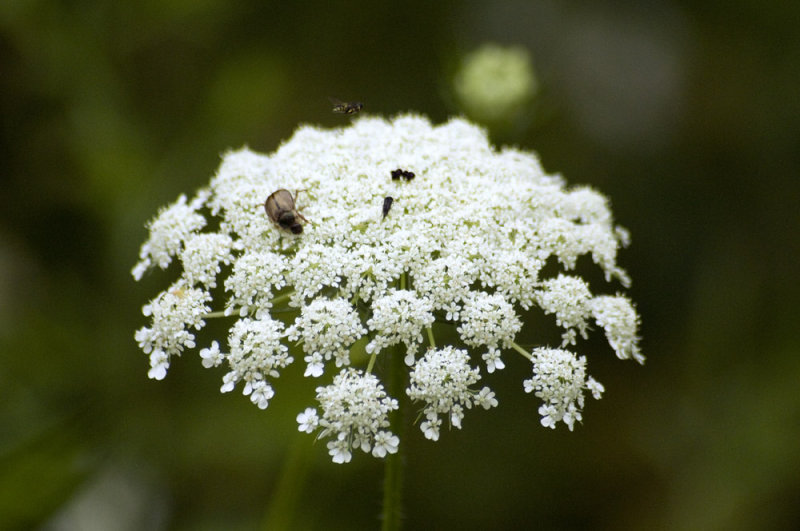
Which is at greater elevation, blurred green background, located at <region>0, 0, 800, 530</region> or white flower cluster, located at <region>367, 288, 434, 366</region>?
blurred green background, located at <region>0, 0, 800, 530</region>

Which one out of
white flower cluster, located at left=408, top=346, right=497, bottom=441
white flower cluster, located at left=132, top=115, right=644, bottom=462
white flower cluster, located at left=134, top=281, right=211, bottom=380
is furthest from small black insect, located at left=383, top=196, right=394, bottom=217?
white flower cluster, located at left=134, top=281, right=211, bottom=380

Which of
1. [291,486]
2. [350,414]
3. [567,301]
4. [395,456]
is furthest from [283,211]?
[291,486]

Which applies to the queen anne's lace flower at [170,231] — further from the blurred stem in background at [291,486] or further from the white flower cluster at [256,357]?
the blurred stem in background at [291,486]

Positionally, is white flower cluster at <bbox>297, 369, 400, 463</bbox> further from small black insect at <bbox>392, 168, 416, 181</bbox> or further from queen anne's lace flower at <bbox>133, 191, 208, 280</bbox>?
queen anne's lace flower at <bbox>133, 191, 208, 280</bbox>

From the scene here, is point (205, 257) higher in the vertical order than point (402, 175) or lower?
lower

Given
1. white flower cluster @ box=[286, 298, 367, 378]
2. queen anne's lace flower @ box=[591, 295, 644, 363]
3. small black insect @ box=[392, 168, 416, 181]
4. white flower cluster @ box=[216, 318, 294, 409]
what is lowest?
white flower cluster @ box=[216, 318, 294, 409]

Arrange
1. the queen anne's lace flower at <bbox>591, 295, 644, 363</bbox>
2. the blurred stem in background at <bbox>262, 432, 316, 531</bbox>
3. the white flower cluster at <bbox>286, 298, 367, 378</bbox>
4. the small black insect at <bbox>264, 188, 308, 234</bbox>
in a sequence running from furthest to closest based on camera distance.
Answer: the blurred stem in background at <bbox>262, 432, 316, 531</bbox>
the queen anne's lace flower at <bbox>591, 295, 644, 363</bbox>
the small black insect at <bbox>264, 188, 308, 234</bbox>
the white flower cluster at <bbox>286, 298, 367, 378</bbox>

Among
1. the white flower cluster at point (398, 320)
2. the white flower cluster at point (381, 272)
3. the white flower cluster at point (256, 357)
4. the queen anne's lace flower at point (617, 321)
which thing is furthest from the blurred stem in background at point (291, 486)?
the queen anne's lace flower at point (617, 321)

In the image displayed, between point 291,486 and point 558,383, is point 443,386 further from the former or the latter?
point 291,486
